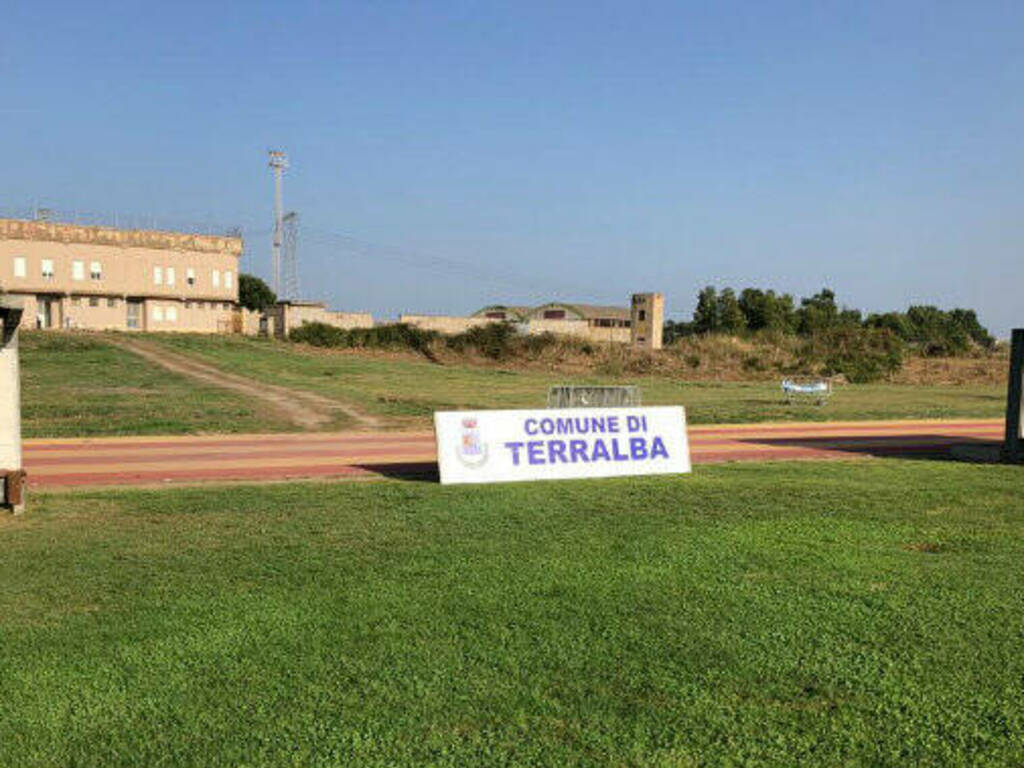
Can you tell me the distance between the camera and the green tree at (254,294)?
10931cm

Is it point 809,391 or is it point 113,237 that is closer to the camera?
point 809,391

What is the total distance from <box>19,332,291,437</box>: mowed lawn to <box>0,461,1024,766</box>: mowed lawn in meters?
8.58

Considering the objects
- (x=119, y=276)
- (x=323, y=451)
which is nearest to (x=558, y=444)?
(x=323, y=451)

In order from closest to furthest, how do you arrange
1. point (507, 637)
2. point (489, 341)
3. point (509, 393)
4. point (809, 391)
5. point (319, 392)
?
point (507, 637) → point (809, 391) → point (319, 392) → point (509, 393) → point (489, 341)

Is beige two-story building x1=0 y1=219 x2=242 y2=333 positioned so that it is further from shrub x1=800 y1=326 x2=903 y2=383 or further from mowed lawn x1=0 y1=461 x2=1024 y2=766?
mowed lawn x1=0 y1=461 x2=1024 y2=766

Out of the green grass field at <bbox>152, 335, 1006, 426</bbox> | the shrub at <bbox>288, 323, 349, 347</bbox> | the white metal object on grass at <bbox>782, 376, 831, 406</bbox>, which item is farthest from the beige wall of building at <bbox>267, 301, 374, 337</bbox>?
the white metal object on grass at <bbox>782, 376, 831, 406</bbox>

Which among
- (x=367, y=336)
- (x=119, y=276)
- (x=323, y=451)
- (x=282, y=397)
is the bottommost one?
(x=323, y=451)

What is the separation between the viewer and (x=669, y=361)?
47.2 meters

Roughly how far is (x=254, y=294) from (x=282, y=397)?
9138 cm

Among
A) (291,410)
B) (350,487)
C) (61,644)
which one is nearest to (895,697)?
(61,644)

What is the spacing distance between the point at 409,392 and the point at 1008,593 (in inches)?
908

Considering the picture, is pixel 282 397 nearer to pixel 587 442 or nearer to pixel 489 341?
pixel 587 442

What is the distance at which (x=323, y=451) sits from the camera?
50.3ft

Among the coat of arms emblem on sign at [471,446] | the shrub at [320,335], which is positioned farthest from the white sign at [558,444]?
the shrub at [320,335]
